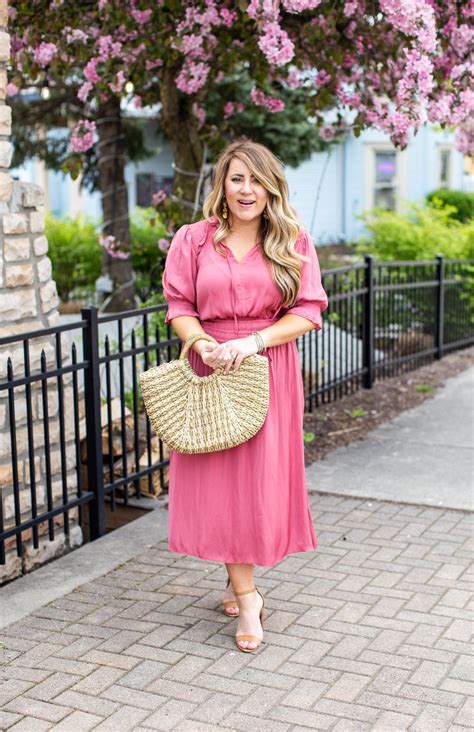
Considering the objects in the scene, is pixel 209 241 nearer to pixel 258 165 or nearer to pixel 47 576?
pixel 258 165

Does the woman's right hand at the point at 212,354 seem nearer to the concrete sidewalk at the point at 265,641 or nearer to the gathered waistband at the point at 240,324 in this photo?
the gathered waistband at the point at 240,324

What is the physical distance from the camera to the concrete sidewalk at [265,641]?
336cm

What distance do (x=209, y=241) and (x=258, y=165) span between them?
0.35 metres

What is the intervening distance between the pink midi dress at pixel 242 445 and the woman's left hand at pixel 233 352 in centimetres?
13

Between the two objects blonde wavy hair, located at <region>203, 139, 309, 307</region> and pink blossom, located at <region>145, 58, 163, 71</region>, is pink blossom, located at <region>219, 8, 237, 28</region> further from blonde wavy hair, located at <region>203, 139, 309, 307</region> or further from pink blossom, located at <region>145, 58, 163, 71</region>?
blonde wavy hair, located at <region>203, 139, 309, 307</region>

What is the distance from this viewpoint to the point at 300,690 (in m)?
3.50

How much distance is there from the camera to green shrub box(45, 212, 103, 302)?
15711 millimetres

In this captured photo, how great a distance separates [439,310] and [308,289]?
703cm

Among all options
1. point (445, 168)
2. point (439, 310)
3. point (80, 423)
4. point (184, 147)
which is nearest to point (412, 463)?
point (80, 423)

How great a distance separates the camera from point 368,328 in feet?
29.4

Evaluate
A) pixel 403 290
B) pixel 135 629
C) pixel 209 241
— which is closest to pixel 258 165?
pixel 209 241

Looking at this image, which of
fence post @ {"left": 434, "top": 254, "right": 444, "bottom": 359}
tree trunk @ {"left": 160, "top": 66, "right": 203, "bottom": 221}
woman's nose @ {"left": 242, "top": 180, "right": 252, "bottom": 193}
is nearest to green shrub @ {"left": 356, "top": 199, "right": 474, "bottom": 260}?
fence post @ {"left": 434, "top": 254, "right": 444, "bottom": 359}

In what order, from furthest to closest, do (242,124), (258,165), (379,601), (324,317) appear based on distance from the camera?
1. (242,124)
2. (324,317)
3. (379,601)
4. (258,165)

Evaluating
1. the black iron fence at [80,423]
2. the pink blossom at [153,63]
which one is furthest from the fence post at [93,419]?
the pink blossom at [153,63]
